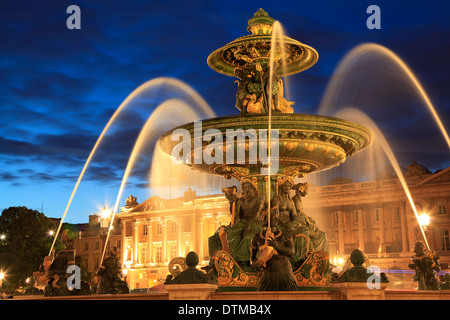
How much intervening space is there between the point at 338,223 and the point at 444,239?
12373mm

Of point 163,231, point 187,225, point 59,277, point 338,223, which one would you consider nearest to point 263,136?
point 59,277

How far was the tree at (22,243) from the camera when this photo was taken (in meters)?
43.2

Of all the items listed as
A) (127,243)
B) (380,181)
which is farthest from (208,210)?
(380,181)

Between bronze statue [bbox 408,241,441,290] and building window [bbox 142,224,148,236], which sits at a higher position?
building window [bbox 142,224,148,236]

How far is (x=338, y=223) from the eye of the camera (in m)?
68.2

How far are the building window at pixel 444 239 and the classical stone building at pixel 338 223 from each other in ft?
0.32

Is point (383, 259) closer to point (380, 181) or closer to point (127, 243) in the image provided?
point (380, 181)

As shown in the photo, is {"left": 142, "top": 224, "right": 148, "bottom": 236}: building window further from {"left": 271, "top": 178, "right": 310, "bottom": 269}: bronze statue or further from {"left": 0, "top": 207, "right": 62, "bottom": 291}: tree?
{"left": 271, "top": 178, "right": 310, "bottom": 269}: bronze statue

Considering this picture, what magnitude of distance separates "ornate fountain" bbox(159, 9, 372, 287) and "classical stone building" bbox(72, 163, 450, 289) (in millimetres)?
43025

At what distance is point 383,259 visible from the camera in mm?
60750

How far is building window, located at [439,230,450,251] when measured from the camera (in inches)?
2348

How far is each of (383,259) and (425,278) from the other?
166 ft

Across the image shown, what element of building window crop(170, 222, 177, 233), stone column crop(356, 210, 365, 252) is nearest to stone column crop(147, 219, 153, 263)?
building window crop(170, 222, 177, 233)

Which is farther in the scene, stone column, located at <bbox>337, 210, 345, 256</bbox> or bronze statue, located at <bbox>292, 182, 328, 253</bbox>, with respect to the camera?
stone column, located at <bbox>337, 210, 345, 256</bbox>
